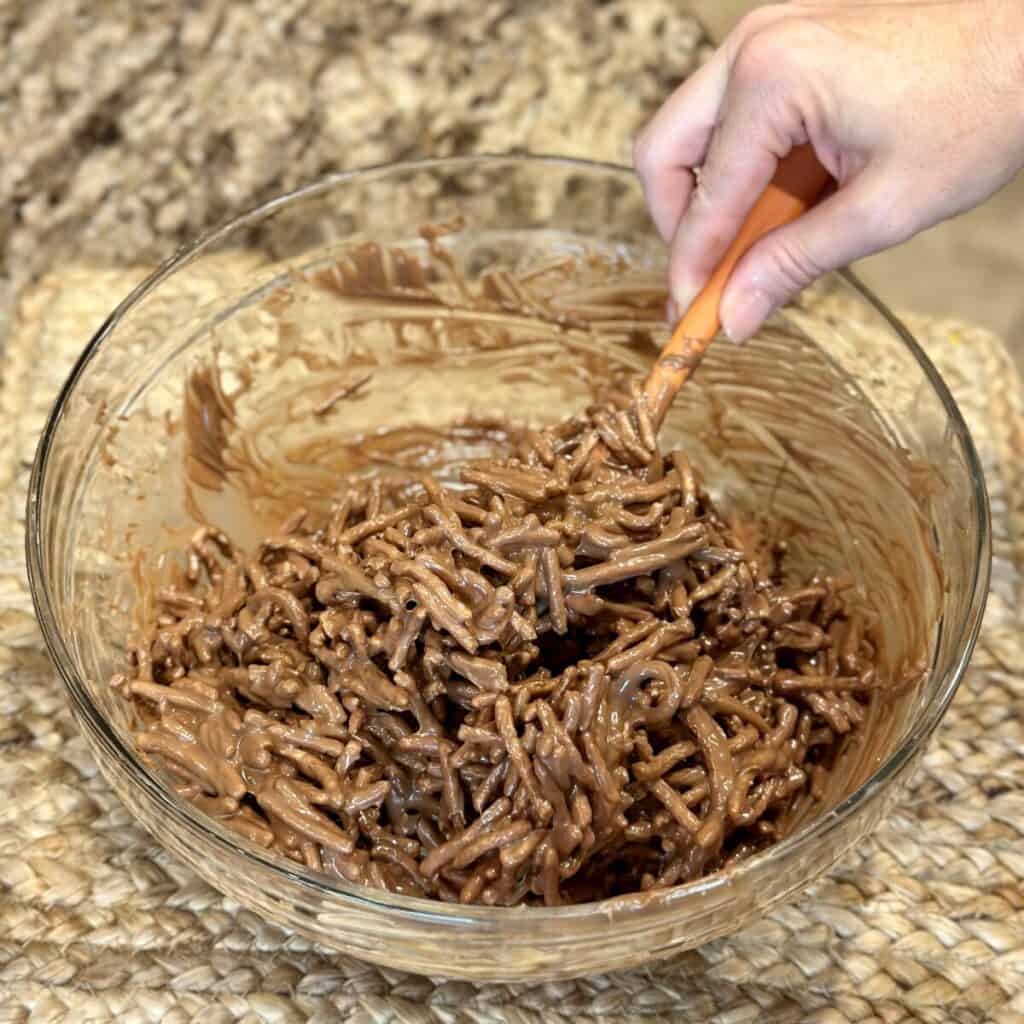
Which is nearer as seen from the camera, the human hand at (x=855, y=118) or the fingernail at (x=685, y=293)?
the human hand at (x=855, y=118)

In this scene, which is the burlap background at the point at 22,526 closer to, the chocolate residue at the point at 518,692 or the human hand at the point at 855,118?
the chocolate residue at the point at 518,692

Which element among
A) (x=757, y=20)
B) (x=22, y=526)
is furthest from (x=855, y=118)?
(x=22, y=526)

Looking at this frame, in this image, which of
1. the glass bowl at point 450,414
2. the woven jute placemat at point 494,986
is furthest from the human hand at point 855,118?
the woven jute placemat at point 494,986

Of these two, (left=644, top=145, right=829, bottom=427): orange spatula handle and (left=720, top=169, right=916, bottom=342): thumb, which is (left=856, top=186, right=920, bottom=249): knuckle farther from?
(left=644, top=145, right=829, bottom=427): orange spatula handle

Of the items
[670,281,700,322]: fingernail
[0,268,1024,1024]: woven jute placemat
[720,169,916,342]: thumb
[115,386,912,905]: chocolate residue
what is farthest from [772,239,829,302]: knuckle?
[0,268,1024,1024]: woven jute placemat

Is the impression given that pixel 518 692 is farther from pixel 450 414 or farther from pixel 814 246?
pixel 450 414
